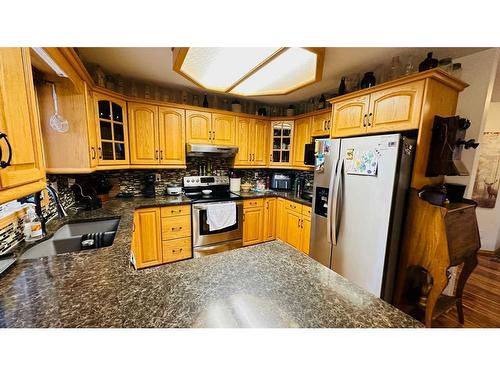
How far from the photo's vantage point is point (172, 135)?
8.07ft

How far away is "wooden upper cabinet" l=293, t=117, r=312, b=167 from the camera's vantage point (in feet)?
8.96

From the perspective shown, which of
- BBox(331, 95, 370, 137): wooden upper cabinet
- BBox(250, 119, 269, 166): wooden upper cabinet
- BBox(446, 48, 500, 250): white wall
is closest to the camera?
BBox(446, 48, 500, 250): white wall

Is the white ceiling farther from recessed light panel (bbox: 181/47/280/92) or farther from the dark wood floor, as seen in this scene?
the dark wood floor

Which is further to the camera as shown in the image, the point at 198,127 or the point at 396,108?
the point at 198,127

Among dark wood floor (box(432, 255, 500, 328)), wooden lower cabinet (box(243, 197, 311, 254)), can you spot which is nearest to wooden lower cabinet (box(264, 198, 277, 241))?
wooden lower cabinet (box(243, 197, 311, 254))

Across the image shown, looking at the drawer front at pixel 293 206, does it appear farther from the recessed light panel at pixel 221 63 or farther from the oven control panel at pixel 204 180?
the recessed light panel at pixel 221 63

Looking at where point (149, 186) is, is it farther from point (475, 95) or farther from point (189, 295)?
point (475, 95)

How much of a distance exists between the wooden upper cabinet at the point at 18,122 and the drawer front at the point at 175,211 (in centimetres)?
147

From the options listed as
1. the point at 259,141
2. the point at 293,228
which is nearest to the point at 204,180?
the point at 259,141

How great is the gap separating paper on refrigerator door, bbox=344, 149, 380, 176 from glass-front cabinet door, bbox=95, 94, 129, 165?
2.40 metres

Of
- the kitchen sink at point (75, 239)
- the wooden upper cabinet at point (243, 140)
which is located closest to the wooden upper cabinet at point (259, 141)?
the wooden upper cabinet at point (243, 140)

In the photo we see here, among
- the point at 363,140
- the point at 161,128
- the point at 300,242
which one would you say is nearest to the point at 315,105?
the point at 363,140

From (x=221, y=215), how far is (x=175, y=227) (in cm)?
57
